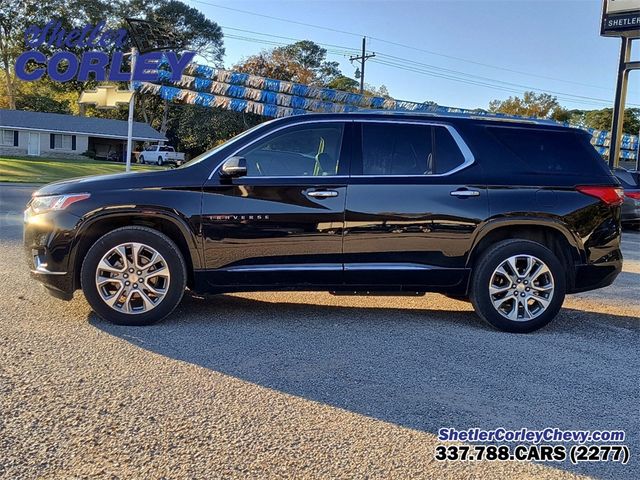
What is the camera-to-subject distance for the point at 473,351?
4.57m

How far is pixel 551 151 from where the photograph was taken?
17.4ft

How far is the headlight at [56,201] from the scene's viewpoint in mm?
4730

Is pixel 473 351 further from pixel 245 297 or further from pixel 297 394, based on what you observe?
pixel 245 297

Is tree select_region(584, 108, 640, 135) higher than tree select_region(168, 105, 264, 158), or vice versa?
tree select_region(584, 108, 640, 135)

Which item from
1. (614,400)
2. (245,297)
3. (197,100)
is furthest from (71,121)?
(614,400)

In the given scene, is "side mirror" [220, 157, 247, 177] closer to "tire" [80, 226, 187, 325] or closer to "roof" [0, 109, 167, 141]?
"tire" [80, 226, 187, 325]

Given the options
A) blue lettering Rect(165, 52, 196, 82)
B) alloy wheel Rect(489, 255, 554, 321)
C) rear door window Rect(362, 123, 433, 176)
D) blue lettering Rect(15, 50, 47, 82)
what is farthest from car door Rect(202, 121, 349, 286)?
blue lettering Rect(15, 50, 47, 82)

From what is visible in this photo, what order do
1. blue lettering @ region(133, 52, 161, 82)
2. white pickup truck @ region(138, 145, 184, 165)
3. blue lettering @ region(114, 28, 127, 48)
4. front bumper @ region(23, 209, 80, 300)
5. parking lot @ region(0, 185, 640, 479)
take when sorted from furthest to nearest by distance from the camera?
white pickup truck @ region(138, 145, 184, 165) → blue lettering @ region(114, 28, 127, 48) → blue lettering @ region(133, 52, 161, 82) → front bumper @ region(23, 209, 80, 300) → parking lot @ region(0, 185, 640, 479)

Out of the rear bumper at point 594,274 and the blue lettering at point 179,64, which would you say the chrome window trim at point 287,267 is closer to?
the rear bumper at point 594,274

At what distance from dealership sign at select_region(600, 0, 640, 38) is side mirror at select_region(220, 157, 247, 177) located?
19.2 meters

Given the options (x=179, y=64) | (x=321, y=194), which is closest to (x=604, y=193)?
(x=321, y=194)

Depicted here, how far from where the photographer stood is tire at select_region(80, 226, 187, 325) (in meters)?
4.74

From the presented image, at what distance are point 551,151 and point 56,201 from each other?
4.49m

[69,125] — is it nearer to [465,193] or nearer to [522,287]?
[465,193]
